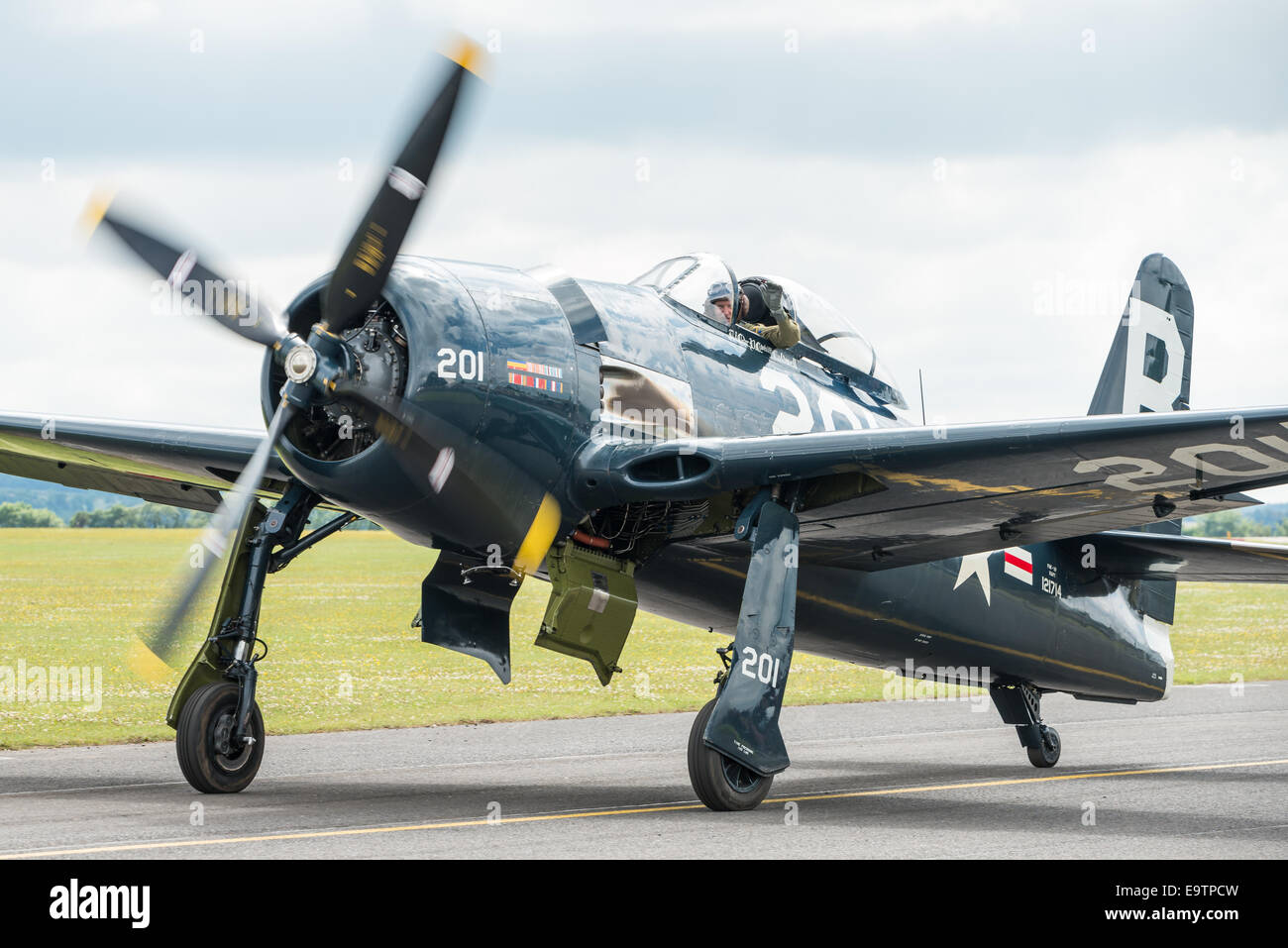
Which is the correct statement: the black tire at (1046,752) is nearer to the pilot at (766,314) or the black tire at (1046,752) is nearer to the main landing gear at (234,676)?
the pilot at (766,314)

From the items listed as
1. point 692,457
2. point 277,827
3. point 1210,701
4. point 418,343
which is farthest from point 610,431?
point 1210,701

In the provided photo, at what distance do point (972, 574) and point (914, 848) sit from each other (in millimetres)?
5070

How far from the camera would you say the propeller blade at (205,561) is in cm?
940

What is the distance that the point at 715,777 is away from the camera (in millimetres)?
9695

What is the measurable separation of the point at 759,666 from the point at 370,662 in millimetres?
17064

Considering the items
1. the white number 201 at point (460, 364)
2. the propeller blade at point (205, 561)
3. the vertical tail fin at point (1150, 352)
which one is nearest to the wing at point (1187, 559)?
the vertical tail fin at point (1150, 352)

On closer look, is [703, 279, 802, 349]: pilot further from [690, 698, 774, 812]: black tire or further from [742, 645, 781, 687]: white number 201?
[690, 698, 774, 812]: black tire

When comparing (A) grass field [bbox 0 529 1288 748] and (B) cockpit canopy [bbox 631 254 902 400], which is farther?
(A) grass field [bbox 0 529 1288 748]

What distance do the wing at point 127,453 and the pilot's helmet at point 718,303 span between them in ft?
11.6

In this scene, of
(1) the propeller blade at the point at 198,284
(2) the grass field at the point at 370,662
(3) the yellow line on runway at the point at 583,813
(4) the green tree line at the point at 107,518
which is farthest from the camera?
(4) the green tree line at the point at 107,518

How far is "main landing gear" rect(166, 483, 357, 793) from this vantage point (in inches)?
408

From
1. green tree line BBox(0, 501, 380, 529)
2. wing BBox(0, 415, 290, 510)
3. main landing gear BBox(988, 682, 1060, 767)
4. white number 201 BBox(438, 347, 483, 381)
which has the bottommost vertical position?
green tree line BBox(0, 501, 380, 529)

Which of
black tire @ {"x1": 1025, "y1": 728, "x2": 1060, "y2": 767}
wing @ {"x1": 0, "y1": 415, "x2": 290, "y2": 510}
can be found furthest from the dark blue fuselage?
wing @ {"x1": 0, "y1": 415, "x2": 290, "y2": 510}

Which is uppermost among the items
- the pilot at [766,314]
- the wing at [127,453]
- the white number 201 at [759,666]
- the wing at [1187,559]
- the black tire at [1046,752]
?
the pilot at [766,314]
